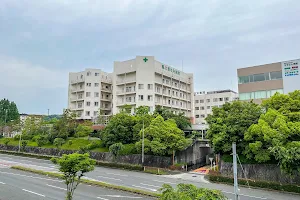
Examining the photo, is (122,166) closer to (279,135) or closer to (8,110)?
(279,135)

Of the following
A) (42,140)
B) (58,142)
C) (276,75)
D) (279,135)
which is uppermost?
(276,75)

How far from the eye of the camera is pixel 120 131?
38.0m

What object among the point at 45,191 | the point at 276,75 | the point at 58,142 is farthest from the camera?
the point at 58,142

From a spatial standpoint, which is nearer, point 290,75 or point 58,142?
point 290,75

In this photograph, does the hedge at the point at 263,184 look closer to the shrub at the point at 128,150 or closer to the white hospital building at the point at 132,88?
the shrub at the point at 128,150

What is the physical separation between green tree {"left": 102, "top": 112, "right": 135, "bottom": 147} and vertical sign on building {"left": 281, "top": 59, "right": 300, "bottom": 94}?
24.0 metres

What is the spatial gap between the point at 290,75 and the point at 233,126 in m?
15.8

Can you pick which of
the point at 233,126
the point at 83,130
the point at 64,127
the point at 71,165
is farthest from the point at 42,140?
the point at 71,165

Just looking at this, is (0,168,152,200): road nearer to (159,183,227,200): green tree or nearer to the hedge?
(159,183,227,200): green tree

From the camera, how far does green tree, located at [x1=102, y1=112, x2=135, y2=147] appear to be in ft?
125

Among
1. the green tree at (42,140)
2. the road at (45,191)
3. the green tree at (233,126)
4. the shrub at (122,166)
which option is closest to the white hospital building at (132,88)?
Answer: the green tree at (42,140)

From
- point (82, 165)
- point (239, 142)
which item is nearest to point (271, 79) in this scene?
point (239, 142)

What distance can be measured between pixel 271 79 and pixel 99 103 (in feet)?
134

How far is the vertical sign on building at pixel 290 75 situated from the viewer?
34.7 metres
